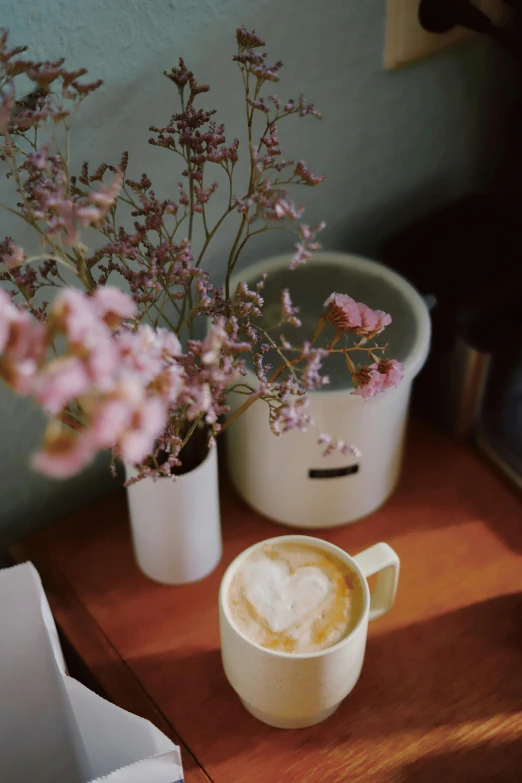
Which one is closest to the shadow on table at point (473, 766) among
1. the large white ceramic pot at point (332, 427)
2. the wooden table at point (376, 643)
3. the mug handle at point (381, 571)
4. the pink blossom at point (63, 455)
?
the wooden table at point (376, 643)

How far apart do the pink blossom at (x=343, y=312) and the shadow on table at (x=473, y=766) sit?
1.08 ft

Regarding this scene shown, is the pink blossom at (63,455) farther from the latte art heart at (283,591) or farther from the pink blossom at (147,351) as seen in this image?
the latte art heart at (283,591)

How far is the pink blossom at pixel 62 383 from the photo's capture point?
0.29m

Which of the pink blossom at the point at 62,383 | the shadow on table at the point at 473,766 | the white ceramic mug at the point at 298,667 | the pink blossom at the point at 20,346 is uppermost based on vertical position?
the pink blossom at the point at 62,383

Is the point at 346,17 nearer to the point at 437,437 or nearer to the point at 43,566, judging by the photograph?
the point at 437,437

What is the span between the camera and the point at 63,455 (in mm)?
296

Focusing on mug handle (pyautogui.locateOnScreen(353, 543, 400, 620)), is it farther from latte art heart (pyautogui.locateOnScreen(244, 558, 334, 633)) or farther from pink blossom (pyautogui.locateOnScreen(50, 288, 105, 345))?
pink blossom (pyautogui.locateOnScreen(50, 288, 105, 345))

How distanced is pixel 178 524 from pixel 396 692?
215 mm

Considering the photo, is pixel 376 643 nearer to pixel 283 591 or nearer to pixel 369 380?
pixel 283 591

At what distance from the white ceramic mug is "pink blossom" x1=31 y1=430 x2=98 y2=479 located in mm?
307

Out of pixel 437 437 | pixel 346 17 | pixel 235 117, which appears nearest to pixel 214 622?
pixel 437 437

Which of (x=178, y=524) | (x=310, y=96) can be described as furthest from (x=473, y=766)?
(x=310, y=96)

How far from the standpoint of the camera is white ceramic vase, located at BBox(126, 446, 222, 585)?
641 mm

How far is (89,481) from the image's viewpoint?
2.65 ft
